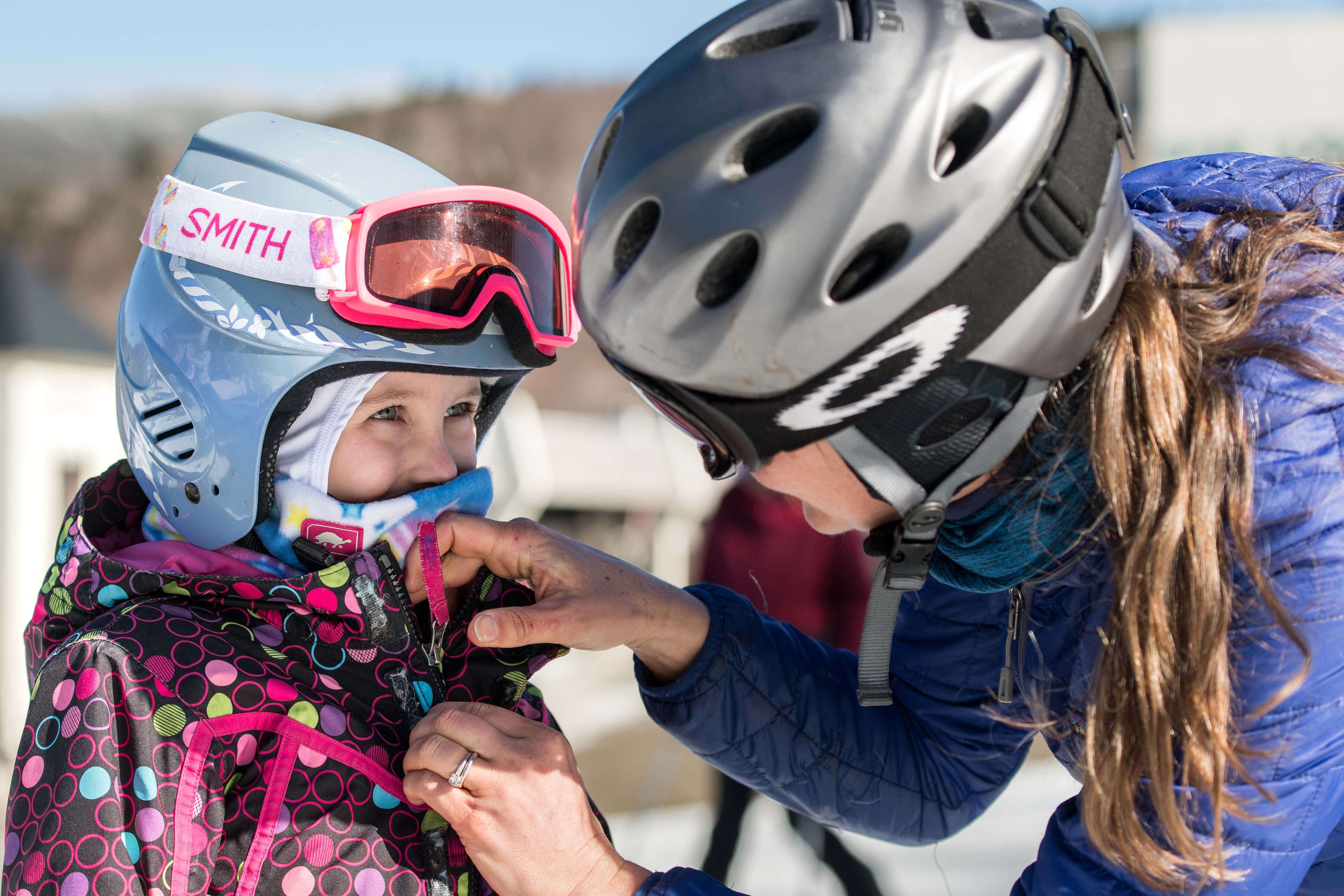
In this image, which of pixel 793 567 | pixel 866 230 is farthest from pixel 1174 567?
pixel 793 567

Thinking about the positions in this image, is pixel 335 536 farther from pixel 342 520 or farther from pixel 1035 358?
pixel 1035 358

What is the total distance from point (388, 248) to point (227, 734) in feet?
2.69

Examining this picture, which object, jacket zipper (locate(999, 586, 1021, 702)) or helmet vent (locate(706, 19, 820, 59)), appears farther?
jacket zipper (locate(999, 586, 1021, 702))

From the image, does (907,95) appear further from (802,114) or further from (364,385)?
(364,385)

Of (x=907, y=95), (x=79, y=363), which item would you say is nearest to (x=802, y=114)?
(x=907, y=95)

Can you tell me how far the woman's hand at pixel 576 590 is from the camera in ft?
5.73

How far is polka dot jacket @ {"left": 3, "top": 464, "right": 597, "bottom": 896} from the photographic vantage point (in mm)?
1381

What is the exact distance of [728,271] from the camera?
123cm

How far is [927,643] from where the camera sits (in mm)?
1955

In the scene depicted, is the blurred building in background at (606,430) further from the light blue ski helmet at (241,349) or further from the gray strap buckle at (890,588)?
the light blue ski helmet at (241,349)

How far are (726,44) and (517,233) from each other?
2.31 feet

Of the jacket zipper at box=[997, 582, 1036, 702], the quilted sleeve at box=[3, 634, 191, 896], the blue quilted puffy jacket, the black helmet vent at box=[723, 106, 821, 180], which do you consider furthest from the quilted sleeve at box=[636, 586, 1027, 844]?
the black helmet vent at box=[723, 106, 821, 180]

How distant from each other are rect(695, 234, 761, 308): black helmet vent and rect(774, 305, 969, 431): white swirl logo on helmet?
0.52ft

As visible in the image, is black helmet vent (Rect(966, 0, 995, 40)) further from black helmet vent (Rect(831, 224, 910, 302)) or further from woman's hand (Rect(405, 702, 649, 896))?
woman's hand (Rect(405, 702, 649, 896))
